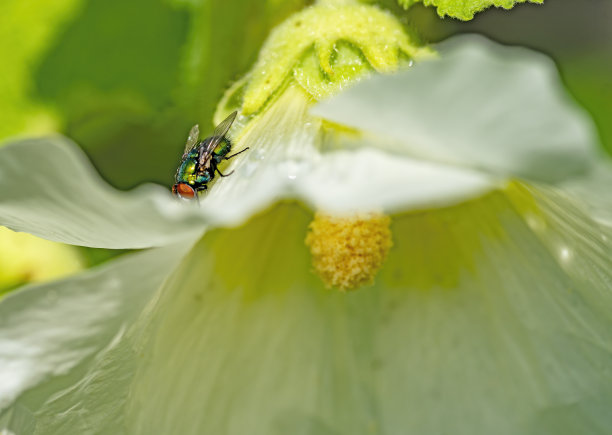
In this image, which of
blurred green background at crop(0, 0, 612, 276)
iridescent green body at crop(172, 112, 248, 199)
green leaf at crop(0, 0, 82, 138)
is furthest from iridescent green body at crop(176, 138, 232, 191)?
green leaf at crop(0, 0, 82, 138)

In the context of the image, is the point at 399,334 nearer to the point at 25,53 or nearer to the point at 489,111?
the point at 489,111

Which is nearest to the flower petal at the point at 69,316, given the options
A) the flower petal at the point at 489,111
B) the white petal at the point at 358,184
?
the white petal at the point at 358,184

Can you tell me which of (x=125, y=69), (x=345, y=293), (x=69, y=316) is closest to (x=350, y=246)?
(x=345, y=293)

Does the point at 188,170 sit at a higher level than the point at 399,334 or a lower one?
higher

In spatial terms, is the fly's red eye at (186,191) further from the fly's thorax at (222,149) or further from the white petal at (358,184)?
the white petal at (358,184)

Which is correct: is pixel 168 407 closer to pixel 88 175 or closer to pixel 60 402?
pixel 60 402

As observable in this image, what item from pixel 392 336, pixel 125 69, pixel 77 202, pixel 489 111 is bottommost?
pixel 392 336

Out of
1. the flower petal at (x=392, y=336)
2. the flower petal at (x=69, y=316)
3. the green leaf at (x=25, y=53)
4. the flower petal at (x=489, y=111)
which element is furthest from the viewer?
the green leaf at (x=25, y=53)

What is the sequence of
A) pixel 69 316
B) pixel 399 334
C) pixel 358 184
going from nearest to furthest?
pixel 358 184
pixel 69 316
pixel 399 334
